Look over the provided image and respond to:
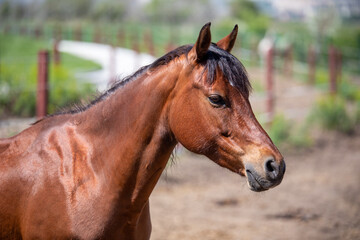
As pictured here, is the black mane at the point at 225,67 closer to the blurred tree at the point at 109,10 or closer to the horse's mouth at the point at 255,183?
the horse's mouth at the point at 255,183

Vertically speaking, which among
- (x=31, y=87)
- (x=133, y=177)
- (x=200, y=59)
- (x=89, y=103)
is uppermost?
(x=200, y=59)

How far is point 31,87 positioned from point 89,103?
21.4 feet

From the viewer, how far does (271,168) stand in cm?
212

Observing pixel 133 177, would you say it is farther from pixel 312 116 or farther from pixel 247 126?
pixel 312 116

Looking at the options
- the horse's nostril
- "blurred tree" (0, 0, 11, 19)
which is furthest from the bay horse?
"blurred tree" (0, 0, 11, 19)

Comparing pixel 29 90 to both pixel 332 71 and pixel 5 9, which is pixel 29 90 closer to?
pixel 5 9

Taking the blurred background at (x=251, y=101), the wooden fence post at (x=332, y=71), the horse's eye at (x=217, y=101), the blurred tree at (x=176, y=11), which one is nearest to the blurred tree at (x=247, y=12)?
the blurred tree at (x=176, y=11)

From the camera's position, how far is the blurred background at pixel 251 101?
5.10 meters

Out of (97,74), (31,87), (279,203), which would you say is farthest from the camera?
(97,74)

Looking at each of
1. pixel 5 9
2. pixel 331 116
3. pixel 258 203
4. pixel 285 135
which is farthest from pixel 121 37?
pixel 258 203

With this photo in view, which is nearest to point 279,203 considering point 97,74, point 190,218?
point 190,218

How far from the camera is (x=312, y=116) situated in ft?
32.1

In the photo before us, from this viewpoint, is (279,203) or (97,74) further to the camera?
(97,74)

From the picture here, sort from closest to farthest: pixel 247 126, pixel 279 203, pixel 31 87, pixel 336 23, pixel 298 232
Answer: pixel 247 126, pixel 298 232, pixel 279 203, pixel 31 87, pixel 336 23
